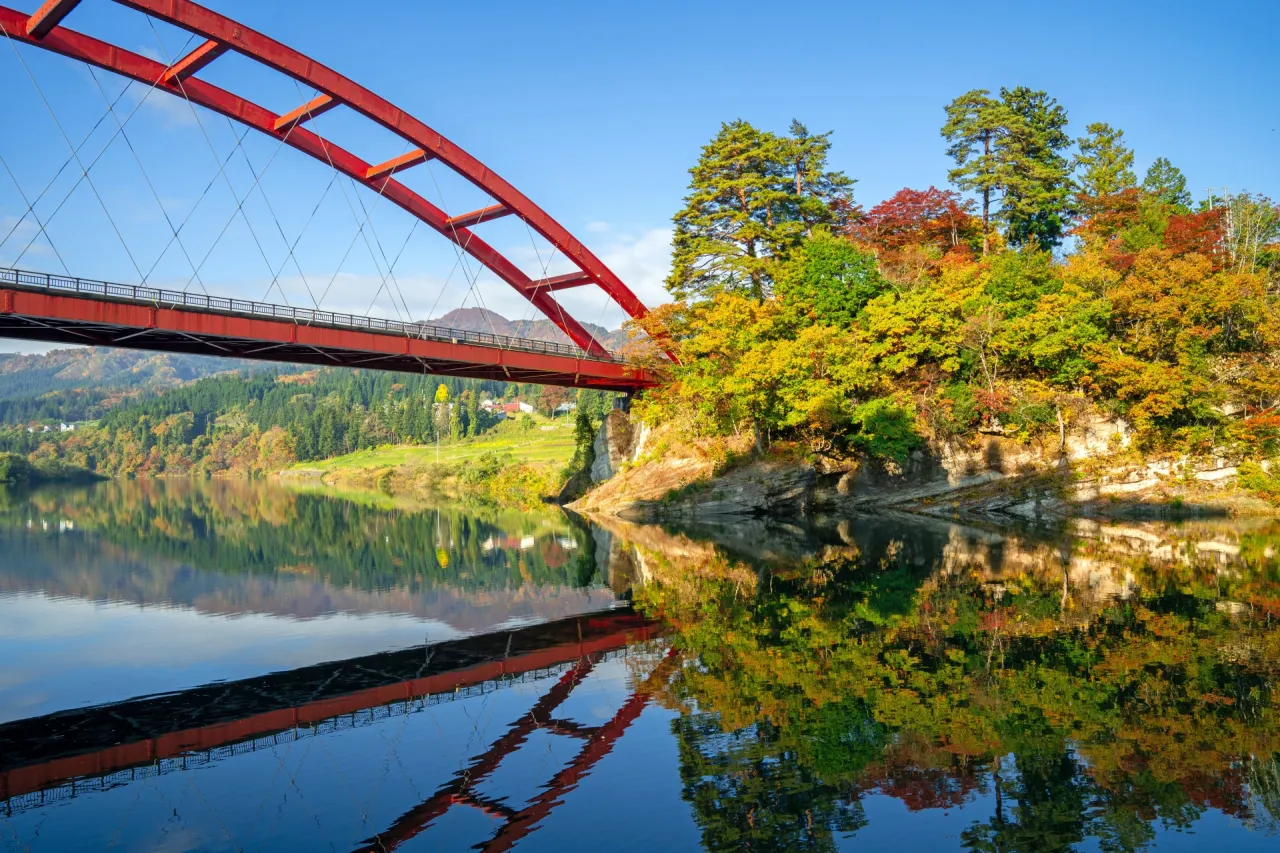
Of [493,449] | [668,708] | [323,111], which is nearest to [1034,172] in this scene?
[323,111]

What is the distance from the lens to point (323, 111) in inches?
1278

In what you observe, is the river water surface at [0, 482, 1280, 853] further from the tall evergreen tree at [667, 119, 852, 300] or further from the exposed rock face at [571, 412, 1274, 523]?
the tall evergreen tree at [667, 119, 852, 300]

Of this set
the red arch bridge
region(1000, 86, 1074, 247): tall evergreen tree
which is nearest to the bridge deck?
the red arch bridge

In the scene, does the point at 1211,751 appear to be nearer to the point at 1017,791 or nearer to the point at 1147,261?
the point at 1017,791

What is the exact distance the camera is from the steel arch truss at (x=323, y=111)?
88.2ft

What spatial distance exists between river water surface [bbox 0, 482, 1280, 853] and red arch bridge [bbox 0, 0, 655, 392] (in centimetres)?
894

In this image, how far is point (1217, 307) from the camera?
3438 centimetres

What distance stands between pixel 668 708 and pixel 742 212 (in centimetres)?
3880

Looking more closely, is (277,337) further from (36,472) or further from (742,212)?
(36,472)

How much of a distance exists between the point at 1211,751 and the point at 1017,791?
8.41ft

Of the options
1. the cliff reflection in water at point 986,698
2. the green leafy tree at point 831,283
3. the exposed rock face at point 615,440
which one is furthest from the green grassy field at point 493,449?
the cliff reflection in water at point 986,698

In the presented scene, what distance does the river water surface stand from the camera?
27.0 ft

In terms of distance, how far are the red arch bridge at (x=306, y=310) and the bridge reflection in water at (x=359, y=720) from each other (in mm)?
18444

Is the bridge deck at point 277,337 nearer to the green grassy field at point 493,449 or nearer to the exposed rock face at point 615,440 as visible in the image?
the exposed rock face at point 615,440
